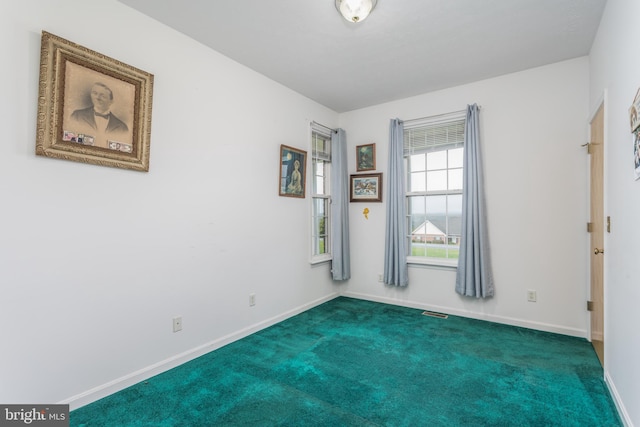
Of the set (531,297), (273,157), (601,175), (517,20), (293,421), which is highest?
(517,20)

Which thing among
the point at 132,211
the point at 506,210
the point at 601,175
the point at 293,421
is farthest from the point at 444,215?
the point at 132,211

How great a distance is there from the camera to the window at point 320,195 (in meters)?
4.19

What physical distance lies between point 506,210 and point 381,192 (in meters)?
1.50

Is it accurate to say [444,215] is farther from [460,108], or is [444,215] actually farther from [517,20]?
[517,20]

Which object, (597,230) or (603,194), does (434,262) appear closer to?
(597,230)

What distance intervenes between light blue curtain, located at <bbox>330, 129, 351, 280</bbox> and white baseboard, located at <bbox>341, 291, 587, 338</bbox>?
507 millimetres

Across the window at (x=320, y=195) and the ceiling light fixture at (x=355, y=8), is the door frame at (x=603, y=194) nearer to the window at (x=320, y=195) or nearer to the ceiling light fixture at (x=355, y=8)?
the ceiling light fixture at (x=355, y=8)

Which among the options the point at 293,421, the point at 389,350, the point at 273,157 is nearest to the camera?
the point at 293,421

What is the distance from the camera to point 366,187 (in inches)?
172

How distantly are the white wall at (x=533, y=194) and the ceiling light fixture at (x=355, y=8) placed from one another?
78.2 inches

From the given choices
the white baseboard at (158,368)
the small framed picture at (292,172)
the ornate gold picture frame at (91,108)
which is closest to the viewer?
the ornate gold picture frame at (91,108)

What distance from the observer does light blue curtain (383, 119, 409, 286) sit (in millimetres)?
3971

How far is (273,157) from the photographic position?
3.49 meters

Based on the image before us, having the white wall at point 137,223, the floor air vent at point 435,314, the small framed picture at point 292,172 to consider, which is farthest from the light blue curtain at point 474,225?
the white wall at point 137,223
